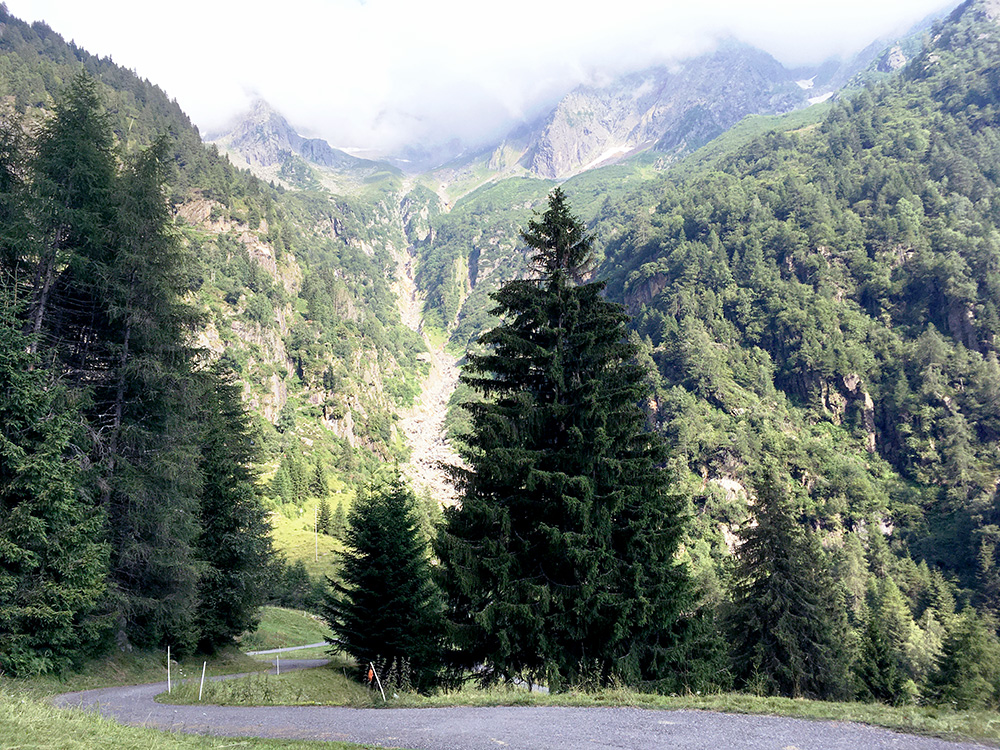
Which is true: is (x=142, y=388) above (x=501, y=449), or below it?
above

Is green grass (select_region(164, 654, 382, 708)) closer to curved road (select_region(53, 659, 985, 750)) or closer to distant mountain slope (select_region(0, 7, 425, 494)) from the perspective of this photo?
curved road (select_region(53, 659, 985, 750))

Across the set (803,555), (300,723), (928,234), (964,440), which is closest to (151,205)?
(300,723)

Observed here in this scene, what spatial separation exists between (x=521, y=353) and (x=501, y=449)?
121 inches

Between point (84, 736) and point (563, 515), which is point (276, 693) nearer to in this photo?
point (84, 736)

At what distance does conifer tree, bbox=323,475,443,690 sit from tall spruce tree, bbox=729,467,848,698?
16107 mm

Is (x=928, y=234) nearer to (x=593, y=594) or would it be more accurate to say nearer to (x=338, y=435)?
(x=338, y=435)

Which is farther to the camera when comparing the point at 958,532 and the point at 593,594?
the point at 958,532

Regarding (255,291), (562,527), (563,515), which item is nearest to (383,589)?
(562,527)

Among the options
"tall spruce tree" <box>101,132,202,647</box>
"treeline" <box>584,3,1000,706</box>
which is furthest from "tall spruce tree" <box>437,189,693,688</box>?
"treeline" <box>584,3,1000,706</box>

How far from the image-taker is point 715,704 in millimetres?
8719

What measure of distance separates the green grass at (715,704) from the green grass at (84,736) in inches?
132

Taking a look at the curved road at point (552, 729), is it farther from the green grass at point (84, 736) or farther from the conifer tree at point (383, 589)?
the conifer tree at point (383, 589)

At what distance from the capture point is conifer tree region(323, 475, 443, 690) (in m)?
19.9

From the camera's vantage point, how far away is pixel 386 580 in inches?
814
